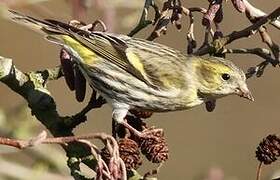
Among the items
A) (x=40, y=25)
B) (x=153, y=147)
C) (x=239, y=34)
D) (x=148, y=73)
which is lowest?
(x=148, y=73)

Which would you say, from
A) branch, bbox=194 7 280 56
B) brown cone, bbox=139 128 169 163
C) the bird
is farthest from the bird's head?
brown cone, bbox=139 128 169 163

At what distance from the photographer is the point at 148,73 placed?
11.9ft

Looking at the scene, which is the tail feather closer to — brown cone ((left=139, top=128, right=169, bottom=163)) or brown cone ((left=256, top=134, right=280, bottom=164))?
brown cone ((left=139, top=128, right=169, bottom=163))

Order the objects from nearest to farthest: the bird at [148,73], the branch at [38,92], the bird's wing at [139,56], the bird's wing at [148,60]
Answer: the branch at [38,92] < the bird at [148,73] < the bird's wing at [139,56] < the bird's wing at [148,60]

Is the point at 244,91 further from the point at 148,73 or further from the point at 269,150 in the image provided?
the point at 269,150

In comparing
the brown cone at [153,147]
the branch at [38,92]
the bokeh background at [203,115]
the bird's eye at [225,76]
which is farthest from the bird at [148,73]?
the bokeh background at [203,115]

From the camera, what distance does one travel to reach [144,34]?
690 cm

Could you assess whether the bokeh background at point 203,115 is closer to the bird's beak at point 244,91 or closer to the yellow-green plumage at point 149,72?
the yellow-green plumage at point 149,72

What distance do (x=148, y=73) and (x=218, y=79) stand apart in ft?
0.85

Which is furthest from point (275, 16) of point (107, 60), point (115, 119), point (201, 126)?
point (201, 126)

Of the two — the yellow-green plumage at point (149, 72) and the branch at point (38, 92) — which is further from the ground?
the branch at point (38, 92)

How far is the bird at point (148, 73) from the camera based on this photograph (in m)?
3.34

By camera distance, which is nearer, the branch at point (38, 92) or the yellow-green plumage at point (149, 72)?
the branch at point (38, 92)

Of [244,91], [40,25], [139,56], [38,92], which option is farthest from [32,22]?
[244,91]
